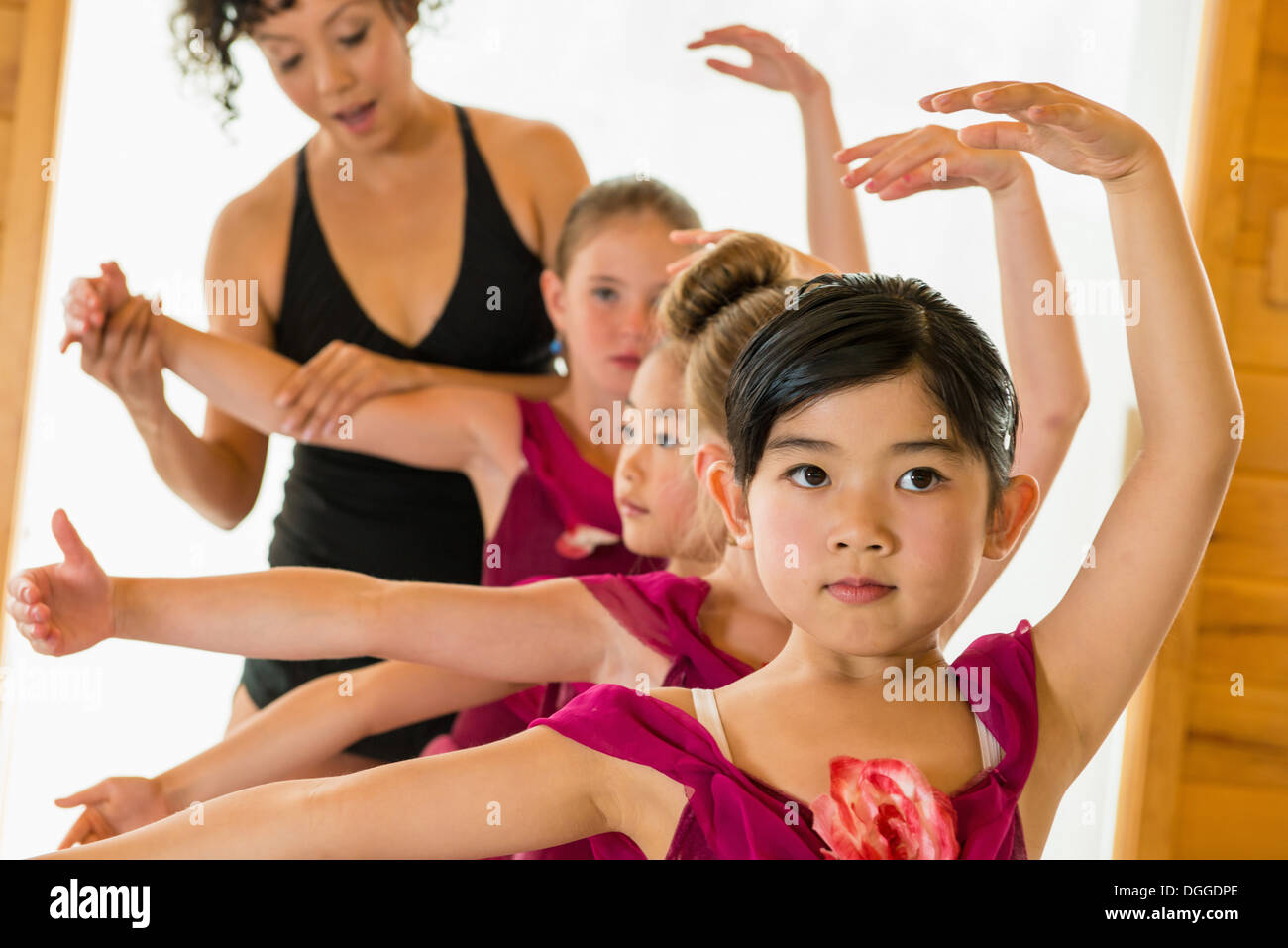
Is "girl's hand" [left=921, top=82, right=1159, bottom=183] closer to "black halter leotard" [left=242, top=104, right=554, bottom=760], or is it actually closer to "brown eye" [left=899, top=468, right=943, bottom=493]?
"brown eye" [left=899, top=468, right=943, bottom=493]

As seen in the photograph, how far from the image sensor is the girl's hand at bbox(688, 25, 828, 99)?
4.42ft

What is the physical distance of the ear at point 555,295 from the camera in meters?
1.34

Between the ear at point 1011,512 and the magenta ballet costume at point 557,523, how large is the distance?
20.1 inches

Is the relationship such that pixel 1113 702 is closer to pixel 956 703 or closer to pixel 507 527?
pixel 956 703

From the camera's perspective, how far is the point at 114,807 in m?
1.00

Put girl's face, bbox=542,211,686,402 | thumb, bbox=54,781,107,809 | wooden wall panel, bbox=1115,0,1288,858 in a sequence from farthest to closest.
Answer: wooden wall panel, bbox=1115,0,1288,858 < girl's face, bbox=542,211,686,402 < thumb, bbox=54,781,107,809

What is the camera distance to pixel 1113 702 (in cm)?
78

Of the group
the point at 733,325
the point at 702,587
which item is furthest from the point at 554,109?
the point at 702,587

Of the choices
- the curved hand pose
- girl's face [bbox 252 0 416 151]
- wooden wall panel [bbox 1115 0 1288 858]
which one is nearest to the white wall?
wooden wall panel [bbox 1115 0 1288 858]

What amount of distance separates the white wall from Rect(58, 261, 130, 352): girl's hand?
485 mm

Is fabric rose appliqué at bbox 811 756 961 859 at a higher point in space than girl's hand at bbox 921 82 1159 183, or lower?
lower

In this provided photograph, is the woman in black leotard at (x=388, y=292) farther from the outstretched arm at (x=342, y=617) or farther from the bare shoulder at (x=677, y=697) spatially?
the bare shoulder at (x=677, y=697)

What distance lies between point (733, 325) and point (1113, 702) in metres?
0.39

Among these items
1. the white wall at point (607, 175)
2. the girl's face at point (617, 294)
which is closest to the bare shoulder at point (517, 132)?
the girl's face at point (617, 294)
